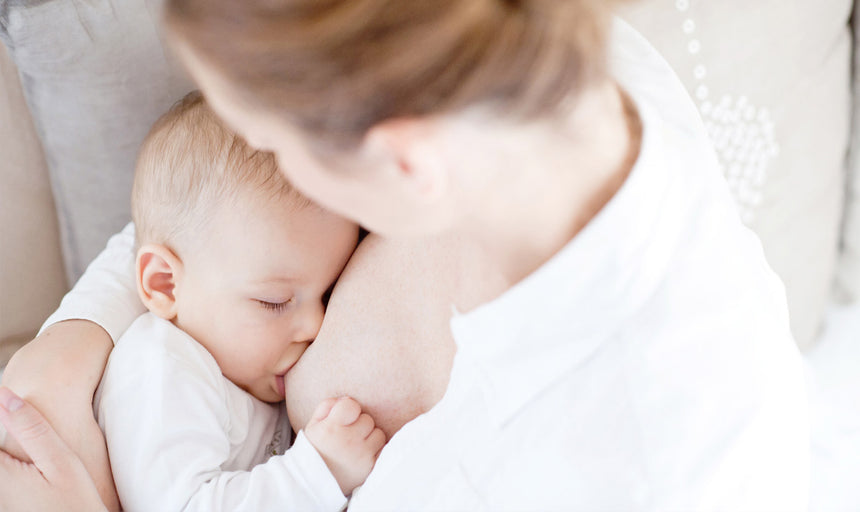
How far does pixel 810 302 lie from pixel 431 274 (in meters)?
0.93

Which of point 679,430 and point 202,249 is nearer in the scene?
point 679,430

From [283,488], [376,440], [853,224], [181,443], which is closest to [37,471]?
[181,443]

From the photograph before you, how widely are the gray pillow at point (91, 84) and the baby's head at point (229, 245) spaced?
88 millimetres

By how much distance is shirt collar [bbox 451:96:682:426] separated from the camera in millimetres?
625

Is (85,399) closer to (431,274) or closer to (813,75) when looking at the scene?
(431,274)

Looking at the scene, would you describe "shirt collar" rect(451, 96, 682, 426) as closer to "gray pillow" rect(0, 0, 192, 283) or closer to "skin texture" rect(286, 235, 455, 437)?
"skin texture" rect(286, 235, 455, 437)

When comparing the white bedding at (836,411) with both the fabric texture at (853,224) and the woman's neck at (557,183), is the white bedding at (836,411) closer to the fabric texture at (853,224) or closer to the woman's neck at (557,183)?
the fabric texture at (853,224)

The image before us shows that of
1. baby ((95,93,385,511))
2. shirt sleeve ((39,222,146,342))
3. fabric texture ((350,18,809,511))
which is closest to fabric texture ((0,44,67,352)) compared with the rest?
shirt sleeve ((39,222,146,342))

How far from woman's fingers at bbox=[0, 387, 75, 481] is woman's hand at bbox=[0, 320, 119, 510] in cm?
1

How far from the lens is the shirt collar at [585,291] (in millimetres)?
625

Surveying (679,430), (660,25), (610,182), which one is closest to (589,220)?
(610,182)

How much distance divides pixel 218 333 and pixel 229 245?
12 centimetres

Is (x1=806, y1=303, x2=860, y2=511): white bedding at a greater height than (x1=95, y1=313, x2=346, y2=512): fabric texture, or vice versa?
(x1=95, y1=313, x2=346, y2=512): fabric texture

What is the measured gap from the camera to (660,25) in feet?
3.77
